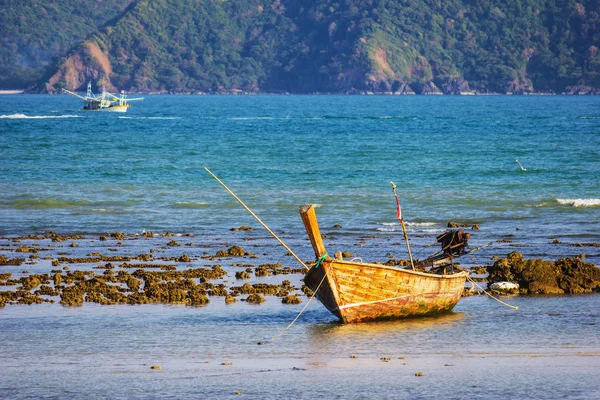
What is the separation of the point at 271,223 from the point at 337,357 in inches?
742

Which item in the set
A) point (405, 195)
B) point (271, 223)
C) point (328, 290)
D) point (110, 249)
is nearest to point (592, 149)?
point (405, 195)

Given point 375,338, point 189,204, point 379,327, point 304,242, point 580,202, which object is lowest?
point 375,338

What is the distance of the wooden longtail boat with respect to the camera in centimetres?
1898

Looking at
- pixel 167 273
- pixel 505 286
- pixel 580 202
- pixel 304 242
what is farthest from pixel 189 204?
pixel 505 286

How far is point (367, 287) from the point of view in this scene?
19328mm

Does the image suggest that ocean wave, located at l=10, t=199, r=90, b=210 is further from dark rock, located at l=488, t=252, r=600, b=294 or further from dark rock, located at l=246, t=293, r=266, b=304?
dark rock, located at l=488, t=252, r=600, b=294

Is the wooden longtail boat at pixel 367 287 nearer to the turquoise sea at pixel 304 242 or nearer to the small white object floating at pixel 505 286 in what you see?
the turquoise sea at pixel 304 242

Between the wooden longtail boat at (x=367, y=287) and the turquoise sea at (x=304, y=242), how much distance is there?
35 centimetres

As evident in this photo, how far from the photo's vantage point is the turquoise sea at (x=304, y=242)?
15938 mm

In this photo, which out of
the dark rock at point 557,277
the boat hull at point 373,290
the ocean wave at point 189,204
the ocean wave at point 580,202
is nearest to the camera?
the boat hull at point 373,290

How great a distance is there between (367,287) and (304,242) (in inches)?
452

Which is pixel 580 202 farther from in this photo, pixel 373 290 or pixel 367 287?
pixel 367 287

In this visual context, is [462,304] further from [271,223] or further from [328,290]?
[271,223]

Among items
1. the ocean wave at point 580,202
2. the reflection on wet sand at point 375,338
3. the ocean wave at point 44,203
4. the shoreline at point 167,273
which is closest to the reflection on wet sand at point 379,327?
the reflection on wet sand at point 375,338
